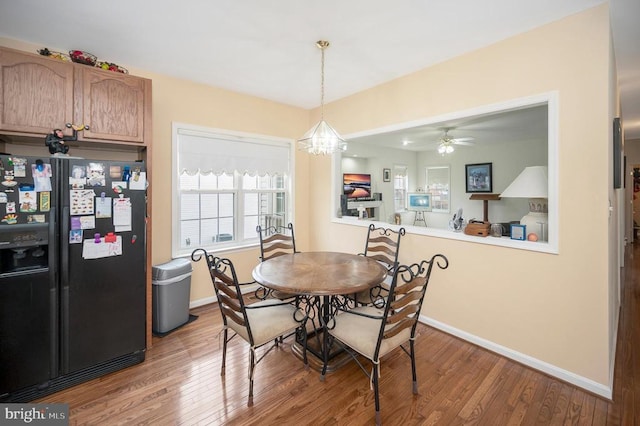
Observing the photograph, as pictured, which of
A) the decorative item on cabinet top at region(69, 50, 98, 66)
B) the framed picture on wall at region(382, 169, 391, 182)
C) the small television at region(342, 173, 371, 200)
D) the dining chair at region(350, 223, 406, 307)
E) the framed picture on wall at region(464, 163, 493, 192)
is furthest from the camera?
the framed picture on wall at region(382, 169, 391, 182)

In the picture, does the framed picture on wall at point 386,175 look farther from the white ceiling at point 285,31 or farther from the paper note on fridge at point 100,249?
the paper note on fridge at point 100,249

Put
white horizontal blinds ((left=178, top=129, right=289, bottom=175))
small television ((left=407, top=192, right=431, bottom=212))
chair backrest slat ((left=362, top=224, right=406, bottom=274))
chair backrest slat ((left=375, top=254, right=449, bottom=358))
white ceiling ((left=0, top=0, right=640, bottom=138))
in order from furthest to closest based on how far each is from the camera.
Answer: small television ((left=407, top=192, right=431, bottom=212)), white horizontal blinds ((left=178, top=129, right=289, bottom=175)), chair backrest slat ((left=362, top=224, right=406, bottom=274)), white ceiling ((left=0, top=0, right=640, bottom=138)), chair backrest slat ((left=375, top=254, right=449, bottom=358))

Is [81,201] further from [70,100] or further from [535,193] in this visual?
[535,193]

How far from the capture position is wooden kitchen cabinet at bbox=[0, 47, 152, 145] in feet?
6.74

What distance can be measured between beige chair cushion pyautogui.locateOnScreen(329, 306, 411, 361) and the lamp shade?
1.54m

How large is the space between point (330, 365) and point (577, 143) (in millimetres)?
2480

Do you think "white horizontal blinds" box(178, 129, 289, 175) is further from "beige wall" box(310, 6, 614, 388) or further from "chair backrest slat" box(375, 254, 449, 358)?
"chair backrest slat" box(375, 254, 449, 358)


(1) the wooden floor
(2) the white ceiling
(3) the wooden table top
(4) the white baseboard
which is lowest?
(1) the wooden floor

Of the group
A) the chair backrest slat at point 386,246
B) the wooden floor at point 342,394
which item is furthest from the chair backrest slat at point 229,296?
the chair backrest slat at point 386,246

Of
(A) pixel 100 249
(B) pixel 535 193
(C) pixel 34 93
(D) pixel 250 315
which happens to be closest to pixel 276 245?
(D) pixel 250 315

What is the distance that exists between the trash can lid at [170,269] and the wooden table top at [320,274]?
3.34 ft

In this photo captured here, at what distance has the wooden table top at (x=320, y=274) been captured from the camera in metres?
2.02

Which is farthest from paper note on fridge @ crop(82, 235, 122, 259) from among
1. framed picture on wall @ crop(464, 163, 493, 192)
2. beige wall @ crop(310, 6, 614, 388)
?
framed picture on wall @ crop(464, 163, 493, 192)

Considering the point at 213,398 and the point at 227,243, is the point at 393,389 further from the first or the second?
the point at 227,243
